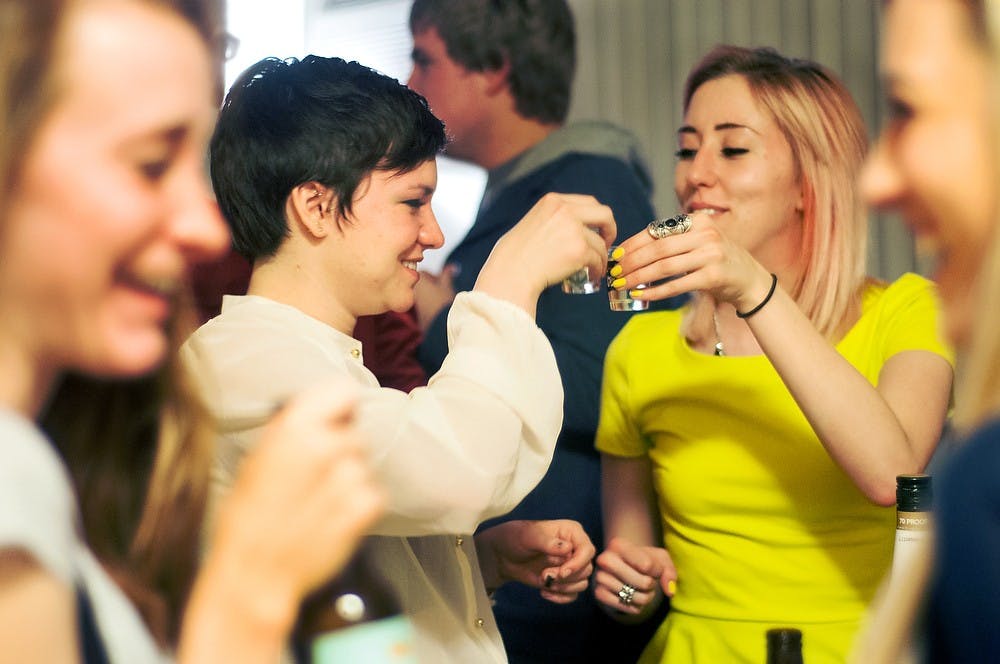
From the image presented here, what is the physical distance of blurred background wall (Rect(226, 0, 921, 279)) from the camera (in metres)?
2.73

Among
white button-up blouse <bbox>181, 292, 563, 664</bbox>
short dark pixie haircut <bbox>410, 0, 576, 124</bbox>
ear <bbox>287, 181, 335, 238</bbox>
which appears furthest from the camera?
short dark pixie haircut <bbox>410, 0, 576, 124</bbox>

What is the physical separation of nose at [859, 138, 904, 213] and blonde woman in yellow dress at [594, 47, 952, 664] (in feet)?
2.13

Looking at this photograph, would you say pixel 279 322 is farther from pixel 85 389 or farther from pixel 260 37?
pixel 260 37

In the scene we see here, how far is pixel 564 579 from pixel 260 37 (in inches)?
93.6

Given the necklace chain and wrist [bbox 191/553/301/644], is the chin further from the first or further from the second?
the necklace chain

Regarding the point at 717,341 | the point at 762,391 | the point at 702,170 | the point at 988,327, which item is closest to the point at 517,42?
the point at 702,170

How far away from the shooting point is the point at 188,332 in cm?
66

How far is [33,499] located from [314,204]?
Answer: 28.7 inches

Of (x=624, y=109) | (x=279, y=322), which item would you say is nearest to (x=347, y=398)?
(x=279, y=322)

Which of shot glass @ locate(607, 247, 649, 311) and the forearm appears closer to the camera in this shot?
the forearm

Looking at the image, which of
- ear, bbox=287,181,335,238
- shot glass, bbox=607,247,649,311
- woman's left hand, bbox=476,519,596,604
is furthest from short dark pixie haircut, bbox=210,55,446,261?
woman's left hand, bbox=476,519,596,604

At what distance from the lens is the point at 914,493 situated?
975mm

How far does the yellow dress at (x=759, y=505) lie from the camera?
1.35 m

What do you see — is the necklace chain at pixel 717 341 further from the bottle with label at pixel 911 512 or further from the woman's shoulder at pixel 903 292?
the bottle with label at pixel 911 512
